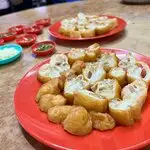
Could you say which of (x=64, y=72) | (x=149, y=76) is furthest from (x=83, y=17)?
(x=149, y=76)

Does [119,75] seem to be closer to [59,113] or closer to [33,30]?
[59,113]

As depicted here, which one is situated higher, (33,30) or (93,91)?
(93,91)

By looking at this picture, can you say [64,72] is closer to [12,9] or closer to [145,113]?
[145,113]

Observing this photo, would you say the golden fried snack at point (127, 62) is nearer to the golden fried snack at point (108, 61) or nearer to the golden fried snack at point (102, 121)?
the golden fried snack at point (108, 61)

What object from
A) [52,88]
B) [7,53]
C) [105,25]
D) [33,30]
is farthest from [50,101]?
[33,30]

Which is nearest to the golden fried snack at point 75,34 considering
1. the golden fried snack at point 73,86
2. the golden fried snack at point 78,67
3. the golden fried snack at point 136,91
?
the golden fried snack at point 78,67

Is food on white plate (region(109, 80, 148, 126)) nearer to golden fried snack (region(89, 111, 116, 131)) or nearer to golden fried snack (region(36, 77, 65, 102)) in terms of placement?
golden fried snack (region(89, 111, 116, 131))
